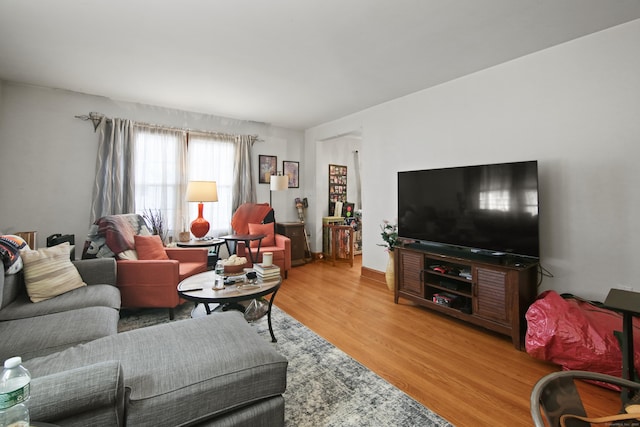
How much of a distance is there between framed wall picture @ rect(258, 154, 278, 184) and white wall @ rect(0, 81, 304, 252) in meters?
1.94

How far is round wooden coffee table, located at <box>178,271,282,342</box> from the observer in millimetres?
2197

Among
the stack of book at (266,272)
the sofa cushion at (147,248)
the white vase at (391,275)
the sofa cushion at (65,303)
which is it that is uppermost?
the sofa cushion at (147,248)

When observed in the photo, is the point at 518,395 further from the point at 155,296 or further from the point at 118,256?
the point at 118,256

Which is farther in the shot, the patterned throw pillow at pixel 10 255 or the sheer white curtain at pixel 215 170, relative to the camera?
the sheer white curtain at pixel 215 170

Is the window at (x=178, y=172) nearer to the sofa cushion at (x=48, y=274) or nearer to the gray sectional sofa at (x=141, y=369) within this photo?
the sofa cushion at (x=48, y=274)

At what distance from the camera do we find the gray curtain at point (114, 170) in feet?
12.7

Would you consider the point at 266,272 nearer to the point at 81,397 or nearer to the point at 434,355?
the point at 434,355

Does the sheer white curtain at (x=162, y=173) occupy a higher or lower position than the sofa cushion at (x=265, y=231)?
higher

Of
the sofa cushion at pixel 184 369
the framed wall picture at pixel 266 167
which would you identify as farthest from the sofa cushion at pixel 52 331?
the framed wall picture at pixel 266 167

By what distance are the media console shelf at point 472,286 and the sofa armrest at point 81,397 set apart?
272cm

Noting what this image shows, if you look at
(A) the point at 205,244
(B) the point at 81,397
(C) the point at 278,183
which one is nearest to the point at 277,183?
(C) the point at 278,183

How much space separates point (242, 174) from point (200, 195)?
116 centimetres

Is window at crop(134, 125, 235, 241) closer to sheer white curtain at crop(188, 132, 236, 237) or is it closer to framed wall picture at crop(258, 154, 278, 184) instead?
sheer white curtain at crop(188, 132, 236, 237)

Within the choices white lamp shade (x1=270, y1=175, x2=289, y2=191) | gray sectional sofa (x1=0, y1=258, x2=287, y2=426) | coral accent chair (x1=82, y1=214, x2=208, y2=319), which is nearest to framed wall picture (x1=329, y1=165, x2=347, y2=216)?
white lamp shade (x1=270, y1=175, x2=289, y2=191)
